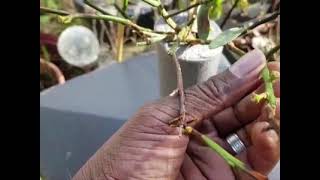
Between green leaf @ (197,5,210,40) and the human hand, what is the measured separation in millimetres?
51

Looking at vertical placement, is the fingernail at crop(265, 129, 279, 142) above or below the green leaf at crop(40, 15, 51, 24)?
above

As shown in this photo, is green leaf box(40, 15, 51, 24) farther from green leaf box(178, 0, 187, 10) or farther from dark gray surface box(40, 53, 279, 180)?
green leaf box(178, 0, 187, 10)

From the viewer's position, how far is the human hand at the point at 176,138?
498 mm

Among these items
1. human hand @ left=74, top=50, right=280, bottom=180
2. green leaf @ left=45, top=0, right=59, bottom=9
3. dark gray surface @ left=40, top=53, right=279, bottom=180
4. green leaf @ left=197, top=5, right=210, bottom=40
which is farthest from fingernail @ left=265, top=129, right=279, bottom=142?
green leaf @ left=45, top=0, right=59, bottom=9

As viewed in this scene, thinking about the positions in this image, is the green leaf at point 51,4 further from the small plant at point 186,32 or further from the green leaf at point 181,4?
the small plant at point 186,32

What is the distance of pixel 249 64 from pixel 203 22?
7 centimetres

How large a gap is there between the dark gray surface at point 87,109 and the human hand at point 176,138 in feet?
0.67

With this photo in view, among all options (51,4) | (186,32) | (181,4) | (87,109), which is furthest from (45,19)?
(186,32)

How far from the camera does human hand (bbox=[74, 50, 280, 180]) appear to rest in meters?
0.50

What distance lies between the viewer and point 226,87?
52 cm

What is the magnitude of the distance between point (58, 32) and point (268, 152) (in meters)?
1.17

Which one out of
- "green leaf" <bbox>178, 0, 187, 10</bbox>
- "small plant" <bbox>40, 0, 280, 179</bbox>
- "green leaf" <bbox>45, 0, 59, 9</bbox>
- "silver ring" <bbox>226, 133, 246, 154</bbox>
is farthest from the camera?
"green leaf" <bbox>45, 0, 59, 9</bbox>
